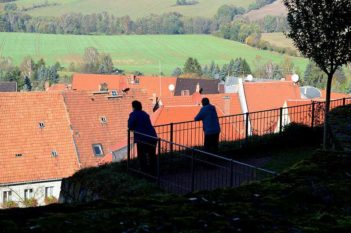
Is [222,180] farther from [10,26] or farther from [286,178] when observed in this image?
[10,26]

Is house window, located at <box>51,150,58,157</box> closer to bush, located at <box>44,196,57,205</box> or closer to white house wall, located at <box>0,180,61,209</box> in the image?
white house wall, located at <box>0,180,61,209</box>

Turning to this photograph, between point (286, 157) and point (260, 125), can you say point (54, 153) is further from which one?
point (286, 157)

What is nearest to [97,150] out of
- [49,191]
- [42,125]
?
[42,125]

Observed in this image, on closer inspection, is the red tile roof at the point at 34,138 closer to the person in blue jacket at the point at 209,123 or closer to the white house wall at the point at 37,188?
the white house wall at the point at 37,188

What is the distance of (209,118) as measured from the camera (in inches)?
506

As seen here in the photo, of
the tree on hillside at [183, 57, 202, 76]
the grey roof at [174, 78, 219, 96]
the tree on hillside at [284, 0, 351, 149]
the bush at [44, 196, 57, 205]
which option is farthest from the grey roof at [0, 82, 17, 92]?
the tree on hillside at [284, 0, 351, 149]

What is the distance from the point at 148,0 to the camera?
16600 centimetres

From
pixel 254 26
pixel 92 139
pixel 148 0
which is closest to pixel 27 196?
pixel 92 139

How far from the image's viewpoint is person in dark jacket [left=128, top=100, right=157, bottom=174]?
1154 cm

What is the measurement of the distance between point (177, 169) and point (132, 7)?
502 ft

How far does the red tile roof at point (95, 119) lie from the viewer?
135 ft

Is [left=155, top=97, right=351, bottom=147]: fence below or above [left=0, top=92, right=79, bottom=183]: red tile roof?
above

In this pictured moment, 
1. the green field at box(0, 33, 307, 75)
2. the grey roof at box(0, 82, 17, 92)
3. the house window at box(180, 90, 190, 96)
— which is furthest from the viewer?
the green field at box(0, 33, 307, 75)

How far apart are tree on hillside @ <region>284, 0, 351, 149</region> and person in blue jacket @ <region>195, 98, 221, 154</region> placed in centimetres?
218
